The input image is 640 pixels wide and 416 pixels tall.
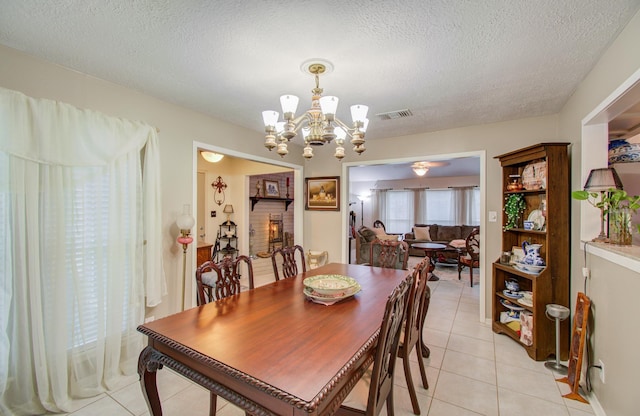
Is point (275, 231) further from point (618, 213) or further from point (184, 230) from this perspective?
A: point (618, 213)

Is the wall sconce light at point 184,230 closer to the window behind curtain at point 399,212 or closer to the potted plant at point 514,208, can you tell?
the potted plant at point 514,208

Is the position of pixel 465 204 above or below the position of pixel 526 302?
above

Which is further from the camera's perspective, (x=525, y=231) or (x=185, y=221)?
(x=525, y=231)

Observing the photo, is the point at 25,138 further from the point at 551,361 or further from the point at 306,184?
the point at 551,361

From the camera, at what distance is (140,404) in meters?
1.95

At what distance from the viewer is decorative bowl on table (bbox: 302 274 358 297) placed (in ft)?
5.98

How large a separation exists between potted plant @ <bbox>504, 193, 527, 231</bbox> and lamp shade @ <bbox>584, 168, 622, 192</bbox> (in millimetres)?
1119

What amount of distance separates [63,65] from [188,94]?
85 cm

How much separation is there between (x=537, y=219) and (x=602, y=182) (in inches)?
41.1

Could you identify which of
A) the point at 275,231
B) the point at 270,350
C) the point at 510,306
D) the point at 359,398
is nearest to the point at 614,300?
the point at 510,306

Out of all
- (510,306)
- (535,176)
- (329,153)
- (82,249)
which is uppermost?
(329,153)

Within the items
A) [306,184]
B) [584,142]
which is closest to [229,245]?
[306,184]

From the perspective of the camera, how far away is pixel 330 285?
195cm

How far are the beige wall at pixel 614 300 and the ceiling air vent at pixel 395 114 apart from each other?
4.51 feet
